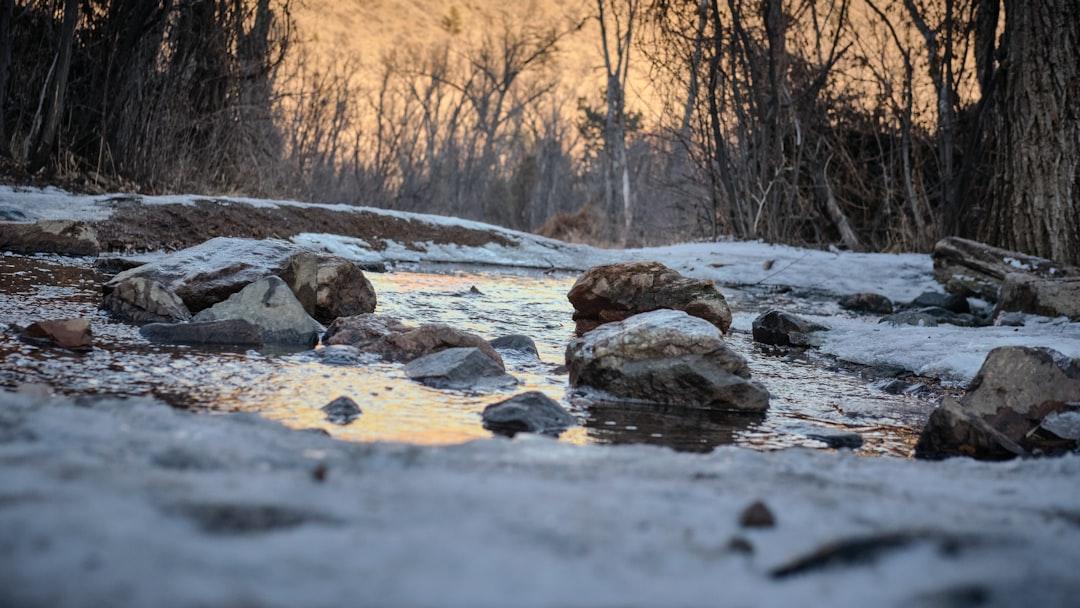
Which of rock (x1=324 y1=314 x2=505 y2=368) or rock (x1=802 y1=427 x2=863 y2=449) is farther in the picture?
rock (x1=324 y1=314 x2=505 y2=368)

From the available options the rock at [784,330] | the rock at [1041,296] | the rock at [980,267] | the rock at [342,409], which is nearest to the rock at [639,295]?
the rock at [784,330]

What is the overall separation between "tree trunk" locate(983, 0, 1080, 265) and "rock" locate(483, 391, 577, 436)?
499 cm

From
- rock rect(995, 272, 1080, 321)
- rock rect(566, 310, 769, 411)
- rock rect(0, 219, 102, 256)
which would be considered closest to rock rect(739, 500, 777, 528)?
rock rect(566, 310, 769, 411)

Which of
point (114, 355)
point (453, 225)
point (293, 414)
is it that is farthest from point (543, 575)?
point (453, 225)

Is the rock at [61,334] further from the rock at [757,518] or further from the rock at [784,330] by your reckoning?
the rock at [784,330]

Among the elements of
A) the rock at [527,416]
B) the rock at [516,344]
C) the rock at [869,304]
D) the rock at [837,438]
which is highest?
the rock at [869,304]

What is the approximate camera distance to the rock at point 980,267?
18.5 ft

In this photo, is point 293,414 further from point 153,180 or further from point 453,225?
point 453,225

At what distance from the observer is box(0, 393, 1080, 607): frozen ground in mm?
842

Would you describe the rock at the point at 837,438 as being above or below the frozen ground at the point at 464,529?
below

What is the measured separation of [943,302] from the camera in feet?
19.2

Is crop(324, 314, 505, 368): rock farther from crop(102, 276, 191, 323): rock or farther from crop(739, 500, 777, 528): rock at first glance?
crop(739, 500, 777, 528): rock

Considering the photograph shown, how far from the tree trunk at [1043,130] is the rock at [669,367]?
13.9 ft

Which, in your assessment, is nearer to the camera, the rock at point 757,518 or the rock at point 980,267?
the rock at point 757,518
